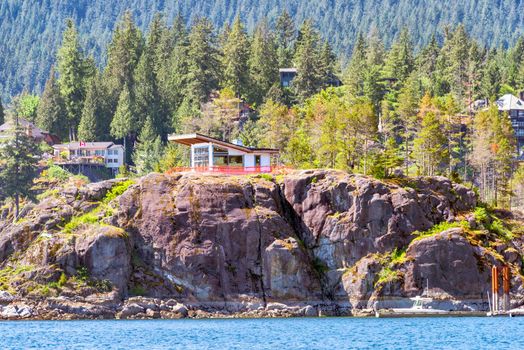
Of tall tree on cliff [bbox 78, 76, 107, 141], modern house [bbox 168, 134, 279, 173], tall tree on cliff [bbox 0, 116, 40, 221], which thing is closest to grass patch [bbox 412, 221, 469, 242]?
modern house [bbox 168, 134, 279, 173]

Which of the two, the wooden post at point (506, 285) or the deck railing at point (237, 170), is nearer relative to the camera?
the wooden post at point (506, 285)

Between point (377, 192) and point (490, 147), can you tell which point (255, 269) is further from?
point (490, 147)

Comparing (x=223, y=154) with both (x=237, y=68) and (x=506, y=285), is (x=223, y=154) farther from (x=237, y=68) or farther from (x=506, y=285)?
(x=237, y=68)

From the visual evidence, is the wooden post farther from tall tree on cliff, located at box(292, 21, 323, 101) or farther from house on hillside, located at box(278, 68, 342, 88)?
house on hillside, located at box(278, 68, 342, 88)

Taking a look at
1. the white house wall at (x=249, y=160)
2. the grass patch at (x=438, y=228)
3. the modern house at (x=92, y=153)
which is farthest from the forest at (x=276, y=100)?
the grass patch at (x=438, y=228)

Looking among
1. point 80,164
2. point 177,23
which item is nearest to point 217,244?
point 80,164

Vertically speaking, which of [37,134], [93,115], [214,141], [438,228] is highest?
[93,115]

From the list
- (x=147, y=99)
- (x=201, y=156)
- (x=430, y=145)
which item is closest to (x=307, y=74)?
(x=147, y=99)

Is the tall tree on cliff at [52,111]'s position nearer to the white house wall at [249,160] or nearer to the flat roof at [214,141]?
the flat roof at [214,141]

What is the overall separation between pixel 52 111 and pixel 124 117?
1242 centimetres

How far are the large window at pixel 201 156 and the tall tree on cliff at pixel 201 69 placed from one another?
4839 cm

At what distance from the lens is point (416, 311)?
104062 millimetres

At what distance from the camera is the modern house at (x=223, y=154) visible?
11838 cm

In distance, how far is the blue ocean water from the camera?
76.5 meters
